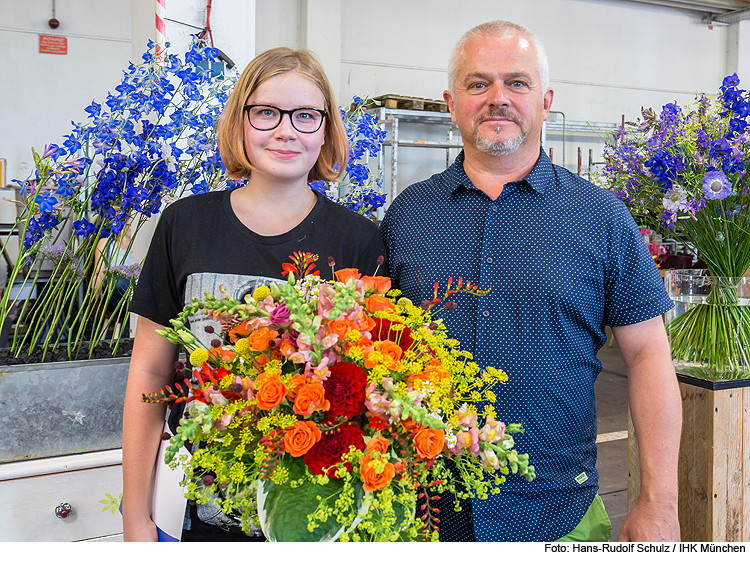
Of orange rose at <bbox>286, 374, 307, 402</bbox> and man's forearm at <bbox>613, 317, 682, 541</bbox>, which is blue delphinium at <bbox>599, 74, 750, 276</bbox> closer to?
man's forearm at <bbox>613, 317, 682, 541</bbox>

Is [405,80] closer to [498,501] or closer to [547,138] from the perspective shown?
[547,138]

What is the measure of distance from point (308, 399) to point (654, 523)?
0.86 metres

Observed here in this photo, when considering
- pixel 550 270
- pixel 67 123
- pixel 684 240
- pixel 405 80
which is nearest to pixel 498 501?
pixel 550 270

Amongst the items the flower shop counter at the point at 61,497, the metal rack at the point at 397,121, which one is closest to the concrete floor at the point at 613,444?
the flower shop counter at the point at 61,497

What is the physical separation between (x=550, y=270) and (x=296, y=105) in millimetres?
598

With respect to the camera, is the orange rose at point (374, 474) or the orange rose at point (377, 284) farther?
the orange rose at point (377, 284)

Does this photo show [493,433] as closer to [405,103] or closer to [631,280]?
[631,280]

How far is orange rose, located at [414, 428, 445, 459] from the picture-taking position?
685 millimetres

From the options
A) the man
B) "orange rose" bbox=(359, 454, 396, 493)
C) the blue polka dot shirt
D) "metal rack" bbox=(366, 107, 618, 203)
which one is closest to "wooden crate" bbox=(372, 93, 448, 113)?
"metal rack" bbox=(366, 107, 618, 203)

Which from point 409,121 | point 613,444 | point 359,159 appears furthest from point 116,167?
point 409,121

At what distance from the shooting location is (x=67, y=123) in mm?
5988

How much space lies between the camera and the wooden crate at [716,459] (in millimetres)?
1580

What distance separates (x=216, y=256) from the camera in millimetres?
1145

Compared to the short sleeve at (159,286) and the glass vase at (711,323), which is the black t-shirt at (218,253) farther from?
the glass vase at (711,323)
